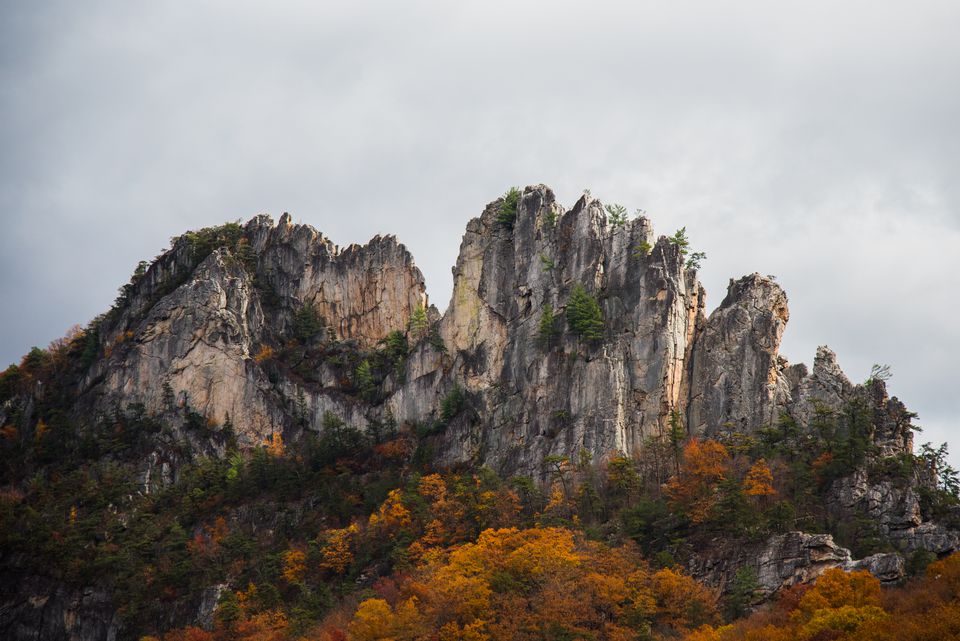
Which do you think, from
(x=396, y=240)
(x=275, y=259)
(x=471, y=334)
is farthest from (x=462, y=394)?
(x=275, y=259)

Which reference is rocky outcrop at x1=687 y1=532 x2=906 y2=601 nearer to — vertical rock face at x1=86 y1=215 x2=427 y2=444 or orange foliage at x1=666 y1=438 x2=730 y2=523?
orange foliage at x1=666 y1=438 x2=730 y2=523

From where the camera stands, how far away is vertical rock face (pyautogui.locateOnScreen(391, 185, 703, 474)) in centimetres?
7744

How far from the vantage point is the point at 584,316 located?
3184 inches

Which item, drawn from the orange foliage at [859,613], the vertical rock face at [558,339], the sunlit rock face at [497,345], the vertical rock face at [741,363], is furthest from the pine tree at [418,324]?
the orange foliage at [859,613]

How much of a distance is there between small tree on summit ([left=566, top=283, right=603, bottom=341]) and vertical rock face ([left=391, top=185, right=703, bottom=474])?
2.18 feet

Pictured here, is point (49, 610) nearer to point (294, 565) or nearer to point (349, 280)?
point (294, 565)

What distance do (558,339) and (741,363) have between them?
45.3 ft

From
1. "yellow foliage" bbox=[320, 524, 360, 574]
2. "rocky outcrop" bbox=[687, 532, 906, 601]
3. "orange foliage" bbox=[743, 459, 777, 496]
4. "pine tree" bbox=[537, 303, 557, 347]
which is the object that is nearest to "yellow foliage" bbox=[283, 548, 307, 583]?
"yellow foliage" bbox=[320, 524, 360, 574]

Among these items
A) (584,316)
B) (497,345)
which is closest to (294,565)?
(497,345)

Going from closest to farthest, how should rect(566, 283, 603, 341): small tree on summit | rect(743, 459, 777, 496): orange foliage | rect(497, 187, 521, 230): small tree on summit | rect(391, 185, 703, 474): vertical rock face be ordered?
1. rect(743, 459, 777, 496): orange foliage
2. rect(391, 185, 703, 474): vertical rock face
3. rect(566, 283, 603, 341): small tree on summit
4. rect(497, 187, 521, 230): small tree on summit

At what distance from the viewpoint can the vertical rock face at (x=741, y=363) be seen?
7438cm

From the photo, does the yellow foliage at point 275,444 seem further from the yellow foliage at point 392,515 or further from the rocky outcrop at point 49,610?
the rocky outcrop at point 49,610

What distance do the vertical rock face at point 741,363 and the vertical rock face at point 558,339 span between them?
183 centimetres

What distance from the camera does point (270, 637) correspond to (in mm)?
65750
